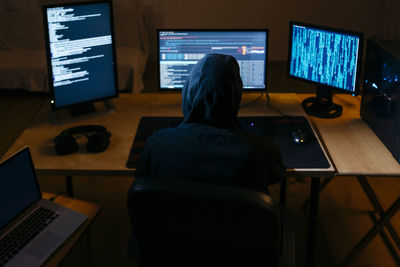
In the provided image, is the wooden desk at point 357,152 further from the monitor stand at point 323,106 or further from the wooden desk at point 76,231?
the wooden desk at point 76,231

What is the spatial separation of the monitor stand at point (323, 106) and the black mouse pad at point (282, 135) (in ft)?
0.37

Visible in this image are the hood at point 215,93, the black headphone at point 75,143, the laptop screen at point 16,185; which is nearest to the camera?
the hood at point 215,93

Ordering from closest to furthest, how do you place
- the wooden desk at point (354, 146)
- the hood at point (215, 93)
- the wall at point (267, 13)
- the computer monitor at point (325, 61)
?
the hood at point (215, 93)
the wooden desk at point (354, 146)
the computer monitor at point (325, 61)
the wall at point (267, 13)

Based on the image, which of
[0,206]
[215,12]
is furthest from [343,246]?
[215,12]

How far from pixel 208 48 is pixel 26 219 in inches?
50.8

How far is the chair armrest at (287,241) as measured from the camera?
6.10 ft

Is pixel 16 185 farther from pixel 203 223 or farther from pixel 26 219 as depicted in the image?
pixel 203 223

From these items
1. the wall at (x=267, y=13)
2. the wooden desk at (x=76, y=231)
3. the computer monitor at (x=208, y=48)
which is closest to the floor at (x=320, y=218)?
the wooden desk at (x=76, y=231)

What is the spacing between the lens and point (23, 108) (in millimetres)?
4730

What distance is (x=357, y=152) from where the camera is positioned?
231 centimetres

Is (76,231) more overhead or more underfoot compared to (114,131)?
more underfoot

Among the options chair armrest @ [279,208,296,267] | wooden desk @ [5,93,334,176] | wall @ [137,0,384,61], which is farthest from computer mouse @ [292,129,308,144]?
wall @ [137,0,384,61]

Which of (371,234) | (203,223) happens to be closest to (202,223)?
(203,223)

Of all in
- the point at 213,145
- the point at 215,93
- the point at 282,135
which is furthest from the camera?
the point at 282,135
